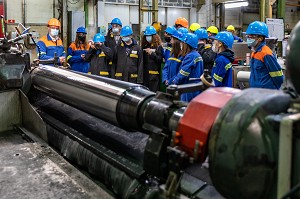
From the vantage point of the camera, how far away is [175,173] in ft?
3.59

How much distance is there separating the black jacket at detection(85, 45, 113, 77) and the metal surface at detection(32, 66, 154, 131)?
252 centimetres

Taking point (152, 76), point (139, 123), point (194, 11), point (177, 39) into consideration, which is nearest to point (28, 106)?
point (139, 123)

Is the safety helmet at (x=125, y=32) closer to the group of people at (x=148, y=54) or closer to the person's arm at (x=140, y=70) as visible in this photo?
the group of people at (x=148, y=54)

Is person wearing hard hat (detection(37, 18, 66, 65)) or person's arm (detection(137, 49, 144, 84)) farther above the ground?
person wearing hard hat (detection(37, 18, 66, 65))

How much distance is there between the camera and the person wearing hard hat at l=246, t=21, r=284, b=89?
309cm

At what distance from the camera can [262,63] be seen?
3156mm

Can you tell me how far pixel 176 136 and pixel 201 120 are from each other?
4.2 inches

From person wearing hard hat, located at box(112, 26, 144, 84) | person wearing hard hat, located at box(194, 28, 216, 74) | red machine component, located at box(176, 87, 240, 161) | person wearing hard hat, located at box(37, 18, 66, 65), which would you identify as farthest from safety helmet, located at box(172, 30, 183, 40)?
red machine component, located at box(176, 87, 240, 161)

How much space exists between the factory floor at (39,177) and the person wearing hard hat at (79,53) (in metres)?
3.27

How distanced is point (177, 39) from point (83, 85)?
2.09 metres

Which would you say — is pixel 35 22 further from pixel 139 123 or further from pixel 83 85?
pixel 139 123

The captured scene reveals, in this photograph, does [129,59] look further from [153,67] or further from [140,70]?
[153,67]

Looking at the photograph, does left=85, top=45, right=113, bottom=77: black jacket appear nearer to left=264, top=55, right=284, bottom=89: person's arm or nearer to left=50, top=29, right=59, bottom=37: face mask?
left=50, top=29, right=59, bottom=37: face mask

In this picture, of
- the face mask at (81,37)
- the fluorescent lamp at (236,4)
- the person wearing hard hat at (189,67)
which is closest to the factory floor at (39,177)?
the person wearing hard hat at (189,67)
